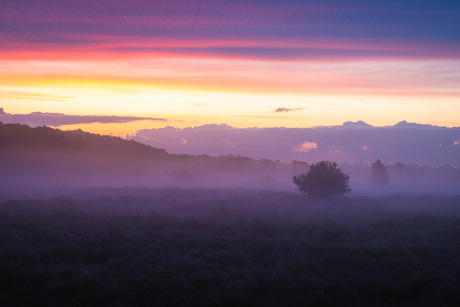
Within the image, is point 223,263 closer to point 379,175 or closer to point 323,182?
point 323,182

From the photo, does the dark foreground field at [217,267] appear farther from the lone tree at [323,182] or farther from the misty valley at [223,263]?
the lone tree at [323,182]

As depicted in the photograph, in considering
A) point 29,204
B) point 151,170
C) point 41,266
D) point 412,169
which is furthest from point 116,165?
point 412,169

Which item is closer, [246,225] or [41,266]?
[41,266]

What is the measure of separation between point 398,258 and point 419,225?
10.1m

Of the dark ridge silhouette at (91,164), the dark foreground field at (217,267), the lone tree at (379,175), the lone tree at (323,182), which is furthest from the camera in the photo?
the lone tree at (379,175)

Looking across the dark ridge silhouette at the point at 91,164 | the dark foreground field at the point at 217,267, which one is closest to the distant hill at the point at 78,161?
the dark ridge silhouette at the point at 91,164

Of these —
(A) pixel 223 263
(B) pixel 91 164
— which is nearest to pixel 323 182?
(A) pixel 223 263

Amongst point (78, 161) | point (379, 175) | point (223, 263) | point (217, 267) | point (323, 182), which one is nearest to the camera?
point (217, 267)

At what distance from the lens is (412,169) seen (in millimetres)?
149125

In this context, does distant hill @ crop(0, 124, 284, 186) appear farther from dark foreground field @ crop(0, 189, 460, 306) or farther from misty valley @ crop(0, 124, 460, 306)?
dark foreground field @ crop(0, 189, 460, 306)

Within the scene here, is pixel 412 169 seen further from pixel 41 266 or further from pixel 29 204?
pixel 41 266

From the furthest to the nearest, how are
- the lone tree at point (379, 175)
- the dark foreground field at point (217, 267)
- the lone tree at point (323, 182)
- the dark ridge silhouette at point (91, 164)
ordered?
1. the lone tree at point (379, 175)
2. the dark ridge silhouette at point (91, 164)
3. the lone tree at point (323, 182)
4. the dark foreground field at point (217, 267)

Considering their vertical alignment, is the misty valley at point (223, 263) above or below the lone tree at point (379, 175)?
above

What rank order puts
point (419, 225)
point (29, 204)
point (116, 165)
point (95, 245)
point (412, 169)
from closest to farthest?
point (95, 245), point (419, 225), point (29, 204), point (116, 165), point (412, 169)
